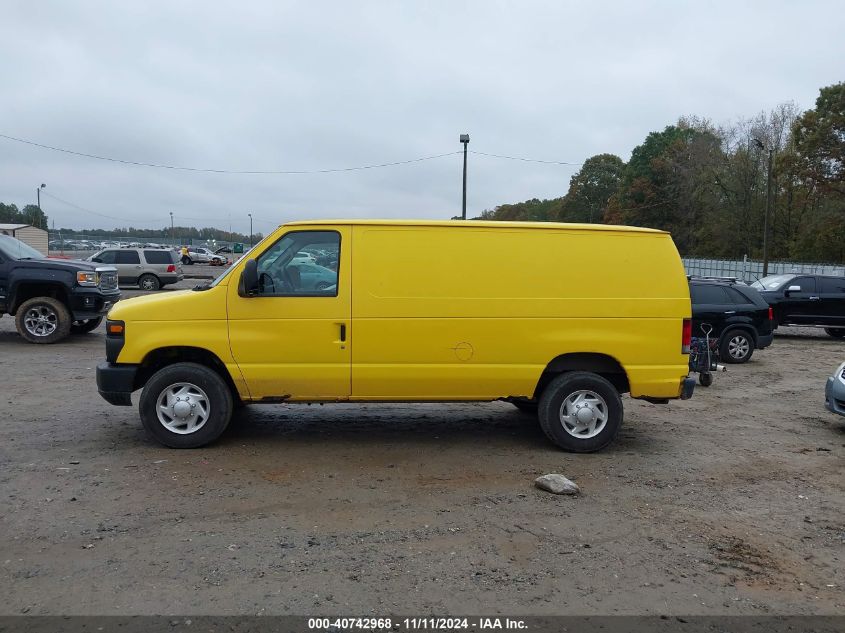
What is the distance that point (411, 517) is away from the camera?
492 cm

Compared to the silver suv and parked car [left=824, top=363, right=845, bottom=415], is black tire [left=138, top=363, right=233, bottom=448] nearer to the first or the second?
parked car [left=824, top=363, right=845, bottom=415]

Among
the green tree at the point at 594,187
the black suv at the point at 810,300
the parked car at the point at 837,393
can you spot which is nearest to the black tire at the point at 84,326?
the parked car at the point at 837,393

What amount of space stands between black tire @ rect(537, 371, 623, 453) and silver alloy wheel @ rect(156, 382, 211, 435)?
3.07 metres

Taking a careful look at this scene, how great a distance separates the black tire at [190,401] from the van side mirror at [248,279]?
804mm

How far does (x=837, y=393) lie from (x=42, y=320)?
518 inches

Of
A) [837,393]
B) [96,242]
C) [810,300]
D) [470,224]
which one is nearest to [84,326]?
[470,224]

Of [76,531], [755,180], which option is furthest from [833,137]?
[76,531]

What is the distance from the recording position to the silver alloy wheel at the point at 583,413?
654 cm

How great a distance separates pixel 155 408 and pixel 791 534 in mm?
5137

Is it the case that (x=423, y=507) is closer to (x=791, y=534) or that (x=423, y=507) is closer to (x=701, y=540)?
(x=701, y=540)

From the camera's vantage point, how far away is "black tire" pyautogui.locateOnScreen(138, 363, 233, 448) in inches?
248

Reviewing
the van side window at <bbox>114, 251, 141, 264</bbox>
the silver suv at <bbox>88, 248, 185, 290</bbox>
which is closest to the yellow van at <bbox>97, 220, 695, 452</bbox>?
the silver suv at <bbox>88, 248, 185, 290</bbox>

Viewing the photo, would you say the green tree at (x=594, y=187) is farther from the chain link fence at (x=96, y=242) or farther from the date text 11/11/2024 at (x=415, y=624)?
the date text 11/11/2024 at (x=415, y=624)

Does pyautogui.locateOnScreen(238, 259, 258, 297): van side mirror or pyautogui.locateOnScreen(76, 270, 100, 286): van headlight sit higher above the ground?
pyautogui.locateOnScreen(238, 259, 258, 297): van side mirror
